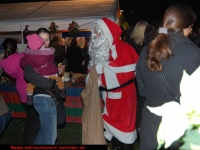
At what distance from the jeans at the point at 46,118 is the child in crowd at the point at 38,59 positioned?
0.15 meters

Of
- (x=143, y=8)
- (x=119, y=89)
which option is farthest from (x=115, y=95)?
(x=143, y=8)

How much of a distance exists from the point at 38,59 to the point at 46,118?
0.70 m

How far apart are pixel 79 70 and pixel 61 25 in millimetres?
1813

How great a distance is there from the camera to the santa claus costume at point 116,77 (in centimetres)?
287

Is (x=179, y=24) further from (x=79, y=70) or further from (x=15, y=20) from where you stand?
(x=79, y=70)

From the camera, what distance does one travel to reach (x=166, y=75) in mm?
1909

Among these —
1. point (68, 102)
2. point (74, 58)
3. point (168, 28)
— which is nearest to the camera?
point (168, 28)

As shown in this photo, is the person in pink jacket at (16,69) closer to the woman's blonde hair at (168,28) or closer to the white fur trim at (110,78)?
the white fur trim at (110,78)

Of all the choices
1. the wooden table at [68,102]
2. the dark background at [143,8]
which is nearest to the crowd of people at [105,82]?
the wooden table at [68,102]

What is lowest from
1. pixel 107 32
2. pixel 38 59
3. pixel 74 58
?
pixel 74 58

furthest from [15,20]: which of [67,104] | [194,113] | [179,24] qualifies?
[194,113]

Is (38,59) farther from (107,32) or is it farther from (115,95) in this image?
(115,95)

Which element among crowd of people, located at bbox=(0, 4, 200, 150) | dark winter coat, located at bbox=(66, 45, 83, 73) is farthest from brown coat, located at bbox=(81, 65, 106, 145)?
dark winter coat, located at bbox=(66, 45, 83, 73)

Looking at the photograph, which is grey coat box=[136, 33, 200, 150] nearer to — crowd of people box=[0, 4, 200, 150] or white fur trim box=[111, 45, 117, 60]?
crowd of people box=[0, 4, 200, 150]
